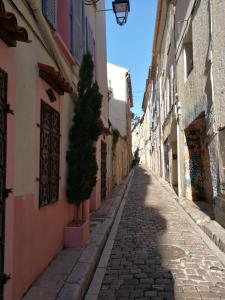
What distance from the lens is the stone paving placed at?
4.48 metres

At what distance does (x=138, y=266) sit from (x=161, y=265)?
1.23 ft

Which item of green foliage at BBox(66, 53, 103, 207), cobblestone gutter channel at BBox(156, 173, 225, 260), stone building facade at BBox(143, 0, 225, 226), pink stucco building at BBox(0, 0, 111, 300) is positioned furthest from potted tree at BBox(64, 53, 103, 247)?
stone building facade at BBox(143, 0, 225, 226)

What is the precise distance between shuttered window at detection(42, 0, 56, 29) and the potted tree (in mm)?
1086

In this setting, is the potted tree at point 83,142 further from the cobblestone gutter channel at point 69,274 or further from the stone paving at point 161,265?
the stone paving at point 161,265

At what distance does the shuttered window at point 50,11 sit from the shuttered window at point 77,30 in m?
1.28

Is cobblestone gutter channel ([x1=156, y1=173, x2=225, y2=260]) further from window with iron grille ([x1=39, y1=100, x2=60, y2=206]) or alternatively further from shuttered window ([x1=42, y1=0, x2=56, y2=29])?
shuttered window ([x1=42, y1=0, x2=56, y2=29])

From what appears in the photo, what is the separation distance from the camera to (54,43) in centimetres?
551

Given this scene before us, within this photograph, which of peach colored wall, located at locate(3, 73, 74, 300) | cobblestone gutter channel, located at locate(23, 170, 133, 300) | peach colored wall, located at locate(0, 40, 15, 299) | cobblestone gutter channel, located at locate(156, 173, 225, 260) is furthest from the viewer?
cobblestone gutter channel, located at locate(156, 173, 225, 260)

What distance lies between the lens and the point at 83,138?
652 centimetres

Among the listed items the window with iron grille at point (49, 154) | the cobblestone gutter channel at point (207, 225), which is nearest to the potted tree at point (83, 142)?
the window with iron grille at point (49, 154)

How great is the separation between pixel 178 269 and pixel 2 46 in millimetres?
4031

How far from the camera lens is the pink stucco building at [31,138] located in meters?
3.44

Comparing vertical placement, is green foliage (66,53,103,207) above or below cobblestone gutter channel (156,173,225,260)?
above

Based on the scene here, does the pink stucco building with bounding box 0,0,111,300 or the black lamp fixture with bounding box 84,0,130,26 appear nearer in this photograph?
the pink stucco building with bounding box 0,0,111,300
